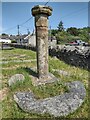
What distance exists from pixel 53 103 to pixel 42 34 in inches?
105

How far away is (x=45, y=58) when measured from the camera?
6.49 meters

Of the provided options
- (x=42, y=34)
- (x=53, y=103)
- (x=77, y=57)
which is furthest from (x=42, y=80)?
(x=77, y=57)

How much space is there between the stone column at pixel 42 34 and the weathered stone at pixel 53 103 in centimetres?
137

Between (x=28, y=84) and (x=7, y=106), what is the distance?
1.25 m

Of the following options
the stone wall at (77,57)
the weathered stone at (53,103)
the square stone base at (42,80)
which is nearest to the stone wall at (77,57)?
the stone wall at (77,57)

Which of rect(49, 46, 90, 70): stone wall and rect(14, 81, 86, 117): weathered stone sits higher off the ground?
rect(49, 46, 90, 70): stone wall

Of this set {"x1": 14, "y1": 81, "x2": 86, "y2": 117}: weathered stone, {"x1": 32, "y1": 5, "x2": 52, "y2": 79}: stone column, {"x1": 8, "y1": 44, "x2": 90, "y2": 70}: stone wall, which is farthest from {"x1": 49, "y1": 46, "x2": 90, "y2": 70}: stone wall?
{"x1": 14, "y1": 81, "x2": 86, "y2": 117}: weathered stone

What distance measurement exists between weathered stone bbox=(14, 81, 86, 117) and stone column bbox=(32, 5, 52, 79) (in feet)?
4.49

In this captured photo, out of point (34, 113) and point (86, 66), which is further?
point (86, 66)

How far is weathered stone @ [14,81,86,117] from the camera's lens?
4497mm

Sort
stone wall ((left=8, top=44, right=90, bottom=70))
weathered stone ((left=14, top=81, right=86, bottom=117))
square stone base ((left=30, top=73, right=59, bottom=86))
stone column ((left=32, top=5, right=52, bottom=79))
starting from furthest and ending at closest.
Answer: stone wall ((left=8, top=44, right=90, bottom=70)) → stone column ((left=32, top=5, right=52, bottom=79)) → square stone base ((left=30, top=73, right=59, bottom=86)) → weathered stone ((left=14, top=81, right=86, bottom=117))

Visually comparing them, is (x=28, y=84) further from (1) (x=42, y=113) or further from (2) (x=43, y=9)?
(2) (x=43, y=9)

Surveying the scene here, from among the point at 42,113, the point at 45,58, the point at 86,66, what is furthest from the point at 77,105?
the point at 86,66

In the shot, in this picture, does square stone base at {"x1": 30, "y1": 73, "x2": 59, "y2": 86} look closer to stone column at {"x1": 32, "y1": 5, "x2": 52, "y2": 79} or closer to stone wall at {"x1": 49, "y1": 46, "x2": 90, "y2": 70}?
stone column at {"x1": 32, "y1": 5, "x2": 52, "y2": 79}
